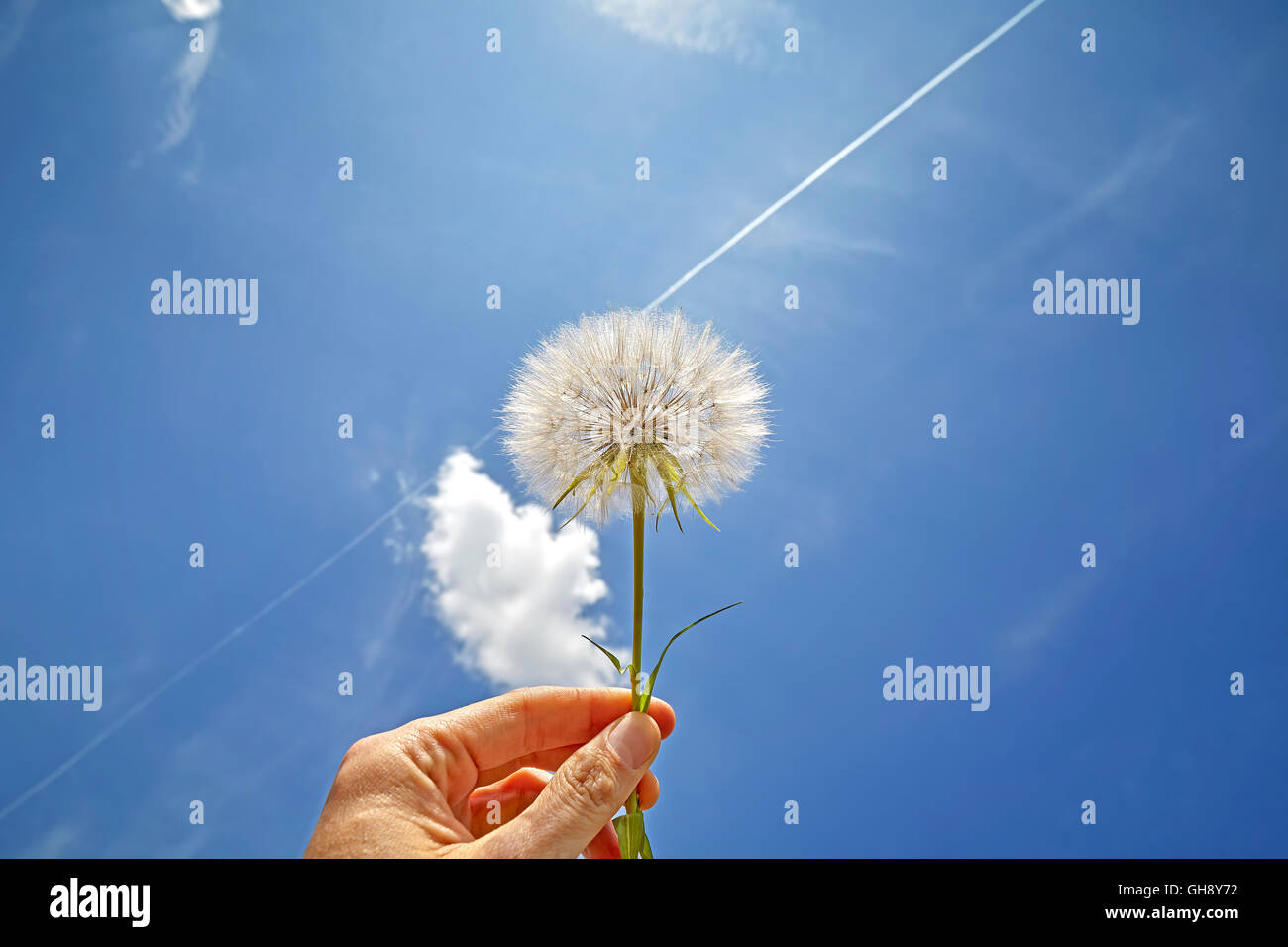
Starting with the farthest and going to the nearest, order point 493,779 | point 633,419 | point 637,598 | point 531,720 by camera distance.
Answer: point 493,779
point 531,720
point 633,419
point 637,598

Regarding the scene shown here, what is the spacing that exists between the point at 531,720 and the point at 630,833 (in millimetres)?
1019

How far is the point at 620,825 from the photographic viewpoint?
113 inches

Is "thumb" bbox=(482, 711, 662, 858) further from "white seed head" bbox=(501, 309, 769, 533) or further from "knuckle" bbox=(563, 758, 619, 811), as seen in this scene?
"white seed head" bbox=(501, 309, 769, 533)

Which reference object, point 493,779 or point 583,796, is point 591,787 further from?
point 493,779

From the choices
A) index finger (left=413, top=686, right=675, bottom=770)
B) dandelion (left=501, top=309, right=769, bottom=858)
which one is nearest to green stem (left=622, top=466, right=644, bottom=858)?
dandelion (left=501, top=309, right=769, bottom=858)

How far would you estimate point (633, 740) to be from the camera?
113 inches

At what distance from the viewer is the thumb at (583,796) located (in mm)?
2719

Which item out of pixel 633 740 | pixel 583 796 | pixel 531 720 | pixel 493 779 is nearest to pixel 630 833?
pixel 583 796

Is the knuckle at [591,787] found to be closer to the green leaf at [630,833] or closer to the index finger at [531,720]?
the green leaf at [630,833]

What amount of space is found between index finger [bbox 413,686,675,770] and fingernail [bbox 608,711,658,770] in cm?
66

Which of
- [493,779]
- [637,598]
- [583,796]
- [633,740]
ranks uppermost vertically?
[637,598]

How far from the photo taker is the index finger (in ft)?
11.4

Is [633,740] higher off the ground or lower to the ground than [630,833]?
higher
